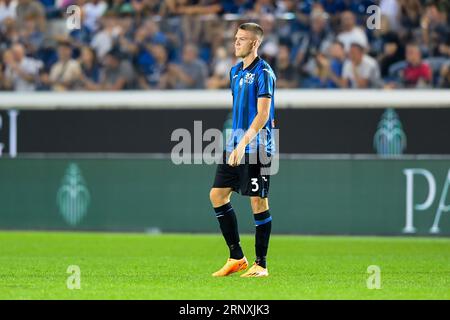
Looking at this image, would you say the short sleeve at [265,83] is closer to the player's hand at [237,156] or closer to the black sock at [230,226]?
the player's hand at [237,156]

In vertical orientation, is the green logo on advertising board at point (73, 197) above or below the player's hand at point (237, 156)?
below

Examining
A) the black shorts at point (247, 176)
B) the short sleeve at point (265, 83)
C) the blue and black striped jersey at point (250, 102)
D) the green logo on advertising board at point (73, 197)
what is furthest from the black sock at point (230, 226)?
the green logo on advertising board at point (73, 197)

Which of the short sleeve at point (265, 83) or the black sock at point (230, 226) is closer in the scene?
the short sleeve at point (265, 83)

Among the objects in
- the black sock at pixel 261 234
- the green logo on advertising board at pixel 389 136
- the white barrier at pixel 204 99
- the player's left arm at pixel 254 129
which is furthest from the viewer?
the white barrier at pixel 204 99

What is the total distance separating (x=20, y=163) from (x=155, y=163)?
234 centimetres

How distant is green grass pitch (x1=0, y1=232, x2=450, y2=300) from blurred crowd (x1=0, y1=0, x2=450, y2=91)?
119 inches

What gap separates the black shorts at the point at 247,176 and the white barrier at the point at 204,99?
26.6ft

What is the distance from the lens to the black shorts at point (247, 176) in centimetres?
1009

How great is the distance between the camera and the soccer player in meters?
9.95

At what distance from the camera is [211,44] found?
19266mm

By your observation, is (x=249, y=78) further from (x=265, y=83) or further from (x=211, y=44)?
(x=211, y=44)

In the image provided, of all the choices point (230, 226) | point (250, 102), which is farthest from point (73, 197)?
point (250, 102)

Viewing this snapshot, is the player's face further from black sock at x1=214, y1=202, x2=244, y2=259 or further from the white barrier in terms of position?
the white barrier

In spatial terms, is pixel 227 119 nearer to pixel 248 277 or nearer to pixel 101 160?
pixel 101 160
